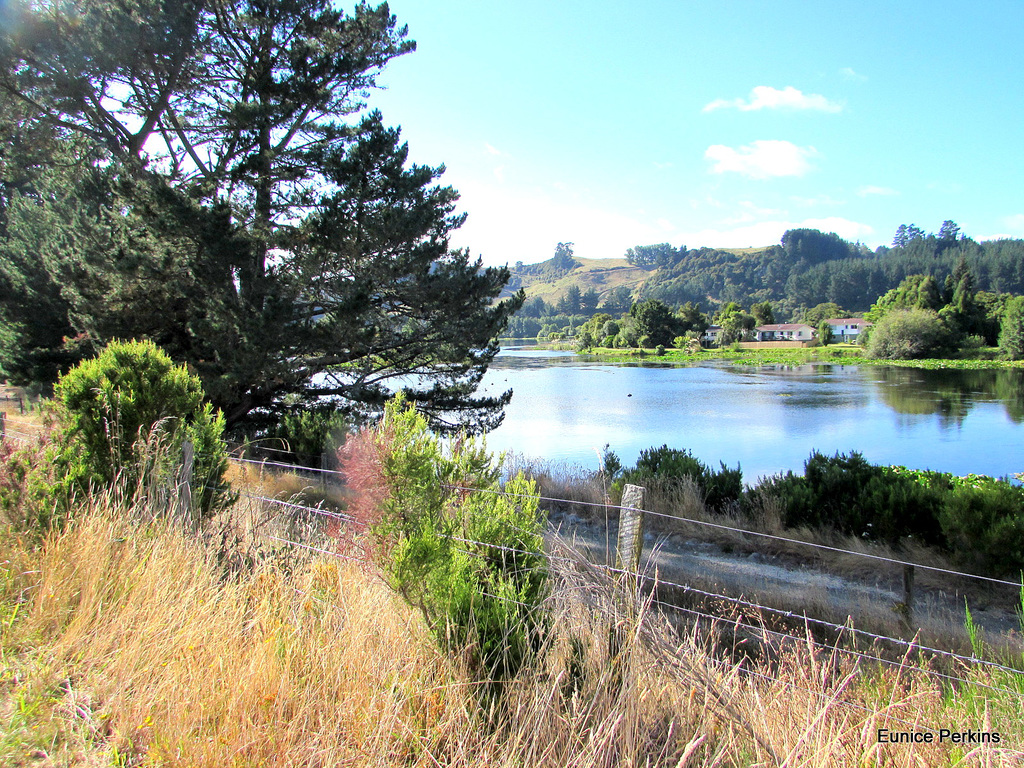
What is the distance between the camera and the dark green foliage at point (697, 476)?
29.9 feet

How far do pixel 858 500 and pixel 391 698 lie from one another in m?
7.47

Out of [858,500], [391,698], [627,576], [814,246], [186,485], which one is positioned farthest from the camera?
[814,246]

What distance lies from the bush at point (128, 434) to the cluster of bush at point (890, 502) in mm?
6766

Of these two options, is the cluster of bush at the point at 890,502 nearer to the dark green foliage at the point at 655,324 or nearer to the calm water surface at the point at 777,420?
the calm water surface at the point at 777,420

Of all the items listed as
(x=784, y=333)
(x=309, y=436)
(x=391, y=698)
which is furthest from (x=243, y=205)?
(x=784, y=333)

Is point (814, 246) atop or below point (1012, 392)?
atop

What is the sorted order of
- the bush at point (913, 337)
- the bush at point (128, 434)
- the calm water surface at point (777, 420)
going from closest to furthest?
the bush at point (128, 434) → the calm water surface at point (777, 420) → the bush at point (913, 337)

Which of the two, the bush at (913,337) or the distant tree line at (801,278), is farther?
the distant tree line at (801,278)

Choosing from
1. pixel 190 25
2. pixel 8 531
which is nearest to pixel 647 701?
pixel 8 531

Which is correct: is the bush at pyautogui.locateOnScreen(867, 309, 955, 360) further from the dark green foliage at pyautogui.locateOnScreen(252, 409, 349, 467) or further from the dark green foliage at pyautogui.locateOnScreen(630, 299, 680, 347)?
the dark green foliage at pyautogui.locateOnScreen(252, 409, 349, 467)

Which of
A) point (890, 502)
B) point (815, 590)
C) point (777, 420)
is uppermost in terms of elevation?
point (890, 502)

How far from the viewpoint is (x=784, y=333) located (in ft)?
314

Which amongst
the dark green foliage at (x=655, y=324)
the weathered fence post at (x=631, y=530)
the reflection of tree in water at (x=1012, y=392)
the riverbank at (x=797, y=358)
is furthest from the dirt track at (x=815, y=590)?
the dark green foliage at (x=655, y=324)

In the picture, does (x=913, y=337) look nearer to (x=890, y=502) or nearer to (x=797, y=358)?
(x=797, y=358)
